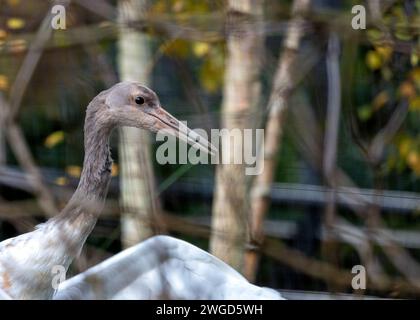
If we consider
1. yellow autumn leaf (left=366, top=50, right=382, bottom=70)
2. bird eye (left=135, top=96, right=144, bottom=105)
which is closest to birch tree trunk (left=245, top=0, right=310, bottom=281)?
bird eye (left=135, top=96, right=144, bottom=105)

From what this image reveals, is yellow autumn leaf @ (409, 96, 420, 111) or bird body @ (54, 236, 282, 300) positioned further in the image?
yellow autumn leaf @ (409, 96, 420, 111)

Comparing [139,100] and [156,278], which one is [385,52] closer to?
[139,100]

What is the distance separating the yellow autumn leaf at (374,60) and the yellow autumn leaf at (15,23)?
949 mm

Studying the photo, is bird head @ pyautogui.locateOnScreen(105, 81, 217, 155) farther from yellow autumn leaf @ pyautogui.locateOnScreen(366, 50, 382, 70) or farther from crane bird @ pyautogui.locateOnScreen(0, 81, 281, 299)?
yellow autumn leaf @ pyautogui.locateOnScreen(366, 50, 382, 70)

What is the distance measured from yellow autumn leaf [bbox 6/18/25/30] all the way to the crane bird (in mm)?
764

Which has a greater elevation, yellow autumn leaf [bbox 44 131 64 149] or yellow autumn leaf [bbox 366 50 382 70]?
yellow autumn leaf [bbox 366 50 382 70]

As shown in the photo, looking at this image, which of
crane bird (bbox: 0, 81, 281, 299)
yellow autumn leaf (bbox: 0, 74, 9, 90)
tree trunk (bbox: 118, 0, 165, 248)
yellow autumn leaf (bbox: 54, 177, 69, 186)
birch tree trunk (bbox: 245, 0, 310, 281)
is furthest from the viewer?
yellow autumn leaf (bbox: 0, 74, 9, 90)

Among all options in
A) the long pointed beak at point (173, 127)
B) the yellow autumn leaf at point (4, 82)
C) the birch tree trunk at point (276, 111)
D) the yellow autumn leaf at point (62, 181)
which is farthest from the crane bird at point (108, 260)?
the yellow autumn leaf at point (4, 82)

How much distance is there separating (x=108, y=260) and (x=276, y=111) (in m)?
0.55

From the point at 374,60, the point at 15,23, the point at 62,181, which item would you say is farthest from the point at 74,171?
the point at 374,60

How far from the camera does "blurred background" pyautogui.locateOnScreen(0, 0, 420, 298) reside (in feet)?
6.32

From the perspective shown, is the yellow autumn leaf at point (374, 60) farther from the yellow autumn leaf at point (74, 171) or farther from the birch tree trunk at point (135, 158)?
the yellow autumn leaf at point (74, 171)

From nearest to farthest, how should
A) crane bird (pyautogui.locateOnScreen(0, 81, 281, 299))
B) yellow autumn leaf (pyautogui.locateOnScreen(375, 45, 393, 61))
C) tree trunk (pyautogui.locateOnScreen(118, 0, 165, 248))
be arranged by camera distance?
tree trunk (pyautogui.locateOnScreen(118, 0, 165, 248)), crane bird (pyautogui.locateOnScreen(0, 81, 281, 299)), yellow autumn leaf (pyautogui.locateOnScreen(375, 45, 393, 61))
